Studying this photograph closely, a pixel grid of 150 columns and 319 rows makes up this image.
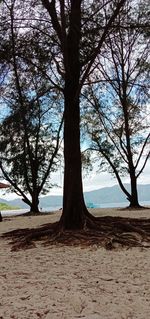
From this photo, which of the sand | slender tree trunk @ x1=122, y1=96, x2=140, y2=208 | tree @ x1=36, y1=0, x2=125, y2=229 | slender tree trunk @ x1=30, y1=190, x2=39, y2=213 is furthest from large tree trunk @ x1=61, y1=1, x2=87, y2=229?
slender tree trunk @ x1=30, y1=190, x2=39, y2=213

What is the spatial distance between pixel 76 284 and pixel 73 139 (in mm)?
4375

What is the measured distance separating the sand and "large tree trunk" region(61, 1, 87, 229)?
176 centimetres

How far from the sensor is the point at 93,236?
690cm

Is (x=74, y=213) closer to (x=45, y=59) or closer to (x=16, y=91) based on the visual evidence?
(x=45, y=59)

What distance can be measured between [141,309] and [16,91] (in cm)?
1154

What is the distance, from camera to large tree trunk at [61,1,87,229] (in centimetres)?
778

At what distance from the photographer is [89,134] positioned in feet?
59.3

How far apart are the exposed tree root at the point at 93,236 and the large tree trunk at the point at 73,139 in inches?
9.2

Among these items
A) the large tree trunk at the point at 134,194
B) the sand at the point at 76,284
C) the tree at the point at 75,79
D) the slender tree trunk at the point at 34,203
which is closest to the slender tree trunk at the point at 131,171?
the large tree trunk at the point at 134,194

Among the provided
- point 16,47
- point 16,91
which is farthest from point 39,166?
point 16,47

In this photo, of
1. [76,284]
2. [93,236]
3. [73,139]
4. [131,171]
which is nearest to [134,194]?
[131,171]

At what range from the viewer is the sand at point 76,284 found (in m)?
3.15

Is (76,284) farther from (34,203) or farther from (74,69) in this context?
(34,203)

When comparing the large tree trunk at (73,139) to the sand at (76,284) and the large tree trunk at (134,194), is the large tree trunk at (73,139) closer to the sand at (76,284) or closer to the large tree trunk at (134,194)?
the sand at (76,284)
